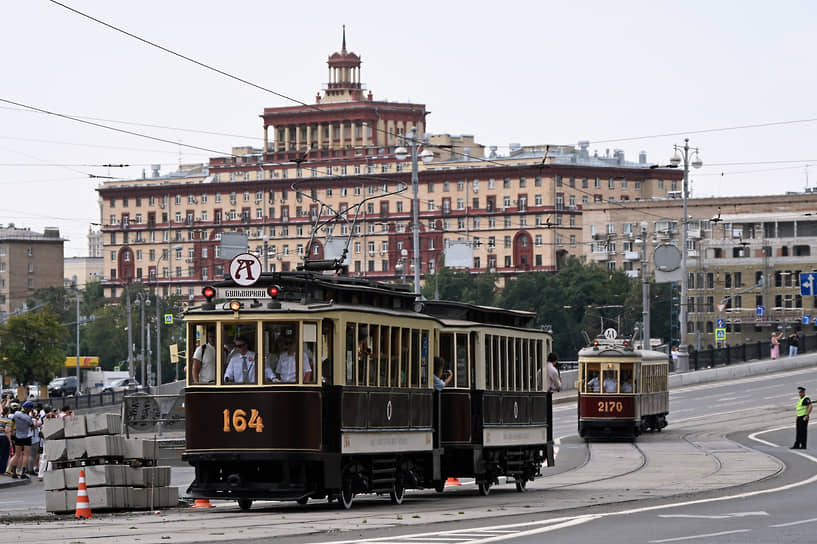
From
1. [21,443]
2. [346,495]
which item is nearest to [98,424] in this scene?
[346,495]

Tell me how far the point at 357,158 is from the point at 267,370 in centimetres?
16269

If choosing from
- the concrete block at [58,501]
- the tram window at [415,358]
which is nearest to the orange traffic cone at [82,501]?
the concrete block at [58,501]

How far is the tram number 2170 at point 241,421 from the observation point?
2136 centimetres

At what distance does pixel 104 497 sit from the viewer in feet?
73.2

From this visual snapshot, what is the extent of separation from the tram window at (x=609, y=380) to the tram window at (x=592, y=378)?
14 cm

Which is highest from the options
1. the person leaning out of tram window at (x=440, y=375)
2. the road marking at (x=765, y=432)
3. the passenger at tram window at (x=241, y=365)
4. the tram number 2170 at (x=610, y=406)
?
the passenger at tram window at (x=241, y=365)

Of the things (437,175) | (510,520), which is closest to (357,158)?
(437,175)

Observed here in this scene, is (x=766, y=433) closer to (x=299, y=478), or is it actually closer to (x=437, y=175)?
(x=299, y=478)

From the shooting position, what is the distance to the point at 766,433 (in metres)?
50.3

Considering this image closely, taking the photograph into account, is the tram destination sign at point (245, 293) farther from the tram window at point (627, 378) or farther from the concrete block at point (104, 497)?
the tram window at point (627, 378)

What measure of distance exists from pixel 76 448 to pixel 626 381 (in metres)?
28.4

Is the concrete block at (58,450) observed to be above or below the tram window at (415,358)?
below

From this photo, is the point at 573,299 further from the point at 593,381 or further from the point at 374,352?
the point at 374,352

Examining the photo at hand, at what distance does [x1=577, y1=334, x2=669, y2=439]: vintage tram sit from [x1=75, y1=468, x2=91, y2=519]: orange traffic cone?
92.5 feet
